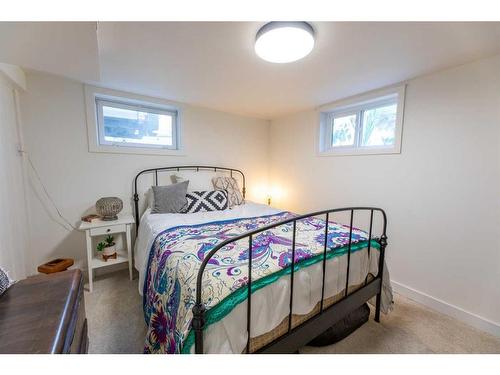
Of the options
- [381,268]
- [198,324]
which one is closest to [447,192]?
[381,268]

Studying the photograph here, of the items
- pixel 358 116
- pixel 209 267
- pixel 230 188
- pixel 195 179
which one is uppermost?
pixel 358 116

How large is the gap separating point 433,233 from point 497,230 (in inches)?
15.5

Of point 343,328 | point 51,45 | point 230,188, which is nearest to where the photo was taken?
point 51,45

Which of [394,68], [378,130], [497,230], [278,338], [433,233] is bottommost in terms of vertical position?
[278,338]

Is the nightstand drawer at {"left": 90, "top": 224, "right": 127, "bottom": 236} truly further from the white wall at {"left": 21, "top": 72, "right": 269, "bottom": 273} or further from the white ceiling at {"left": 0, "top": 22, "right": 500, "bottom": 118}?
the white ceiling at {"left": 0, "top": 22, "right": 500, "bottom": 118}

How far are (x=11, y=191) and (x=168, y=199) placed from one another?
1.19 m

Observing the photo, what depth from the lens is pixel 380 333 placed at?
158 cm

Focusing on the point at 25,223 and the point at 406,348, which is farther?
the point at 25,223

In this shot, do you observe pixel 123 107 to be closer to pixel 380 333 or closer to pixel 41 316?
pixel 41 316

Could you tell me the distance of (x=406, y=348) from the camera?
4.76 feet

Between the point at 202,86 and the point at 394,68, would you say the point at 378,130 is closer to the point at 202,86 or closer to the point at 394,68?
the point at 394,68

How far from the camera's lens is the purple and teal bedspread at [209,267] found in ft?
2.98

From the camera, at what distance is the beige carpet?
144 cm

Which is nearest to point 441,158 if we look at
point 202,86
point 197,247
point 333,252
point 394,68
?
point 394,68
